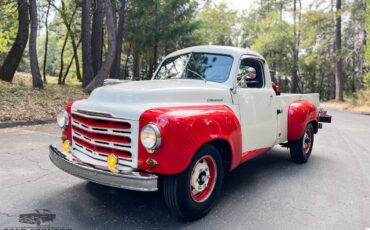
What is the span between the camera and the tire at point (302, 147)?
619 centimetres

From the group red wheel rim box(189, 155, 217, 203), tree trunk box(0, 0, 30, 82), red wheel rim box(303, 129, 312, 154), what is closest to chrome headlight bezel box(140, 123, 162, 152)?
red wheel rim box(189, 155, 217, 203)

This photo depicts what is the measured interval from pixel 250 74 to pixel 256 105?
19.5 inches

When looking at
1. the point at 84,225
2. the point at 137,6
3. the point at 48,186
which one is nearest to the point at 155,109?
the point at 84,225

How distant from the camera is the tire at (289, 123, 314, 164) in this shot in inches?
244

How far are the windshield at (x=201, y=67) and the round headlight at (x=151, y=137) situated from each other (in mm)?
1685

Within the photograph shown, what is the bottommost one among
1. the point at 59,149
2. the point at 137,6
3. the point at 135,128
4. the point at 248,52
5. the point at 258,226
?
the point at 258,226

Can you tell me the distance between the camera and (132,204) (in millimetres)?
4121

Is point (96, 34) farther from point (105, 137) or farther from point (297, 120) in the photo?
point (105, 137)

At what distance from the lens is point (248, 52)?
205 inches

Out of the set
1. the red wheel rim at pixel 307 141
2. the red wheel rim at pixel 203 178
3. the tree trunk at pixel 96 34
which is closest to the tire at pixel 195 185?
the red wheel rim at pixel 203 178

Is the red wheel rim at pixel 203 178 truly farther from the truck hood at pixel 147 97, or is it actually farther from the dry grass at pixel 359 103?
the dry grass at pixel 359 103

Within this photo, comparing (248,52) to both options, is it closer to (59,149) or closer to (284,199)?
(284,199)

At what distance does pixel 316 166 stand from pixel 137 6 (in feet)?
66.3
